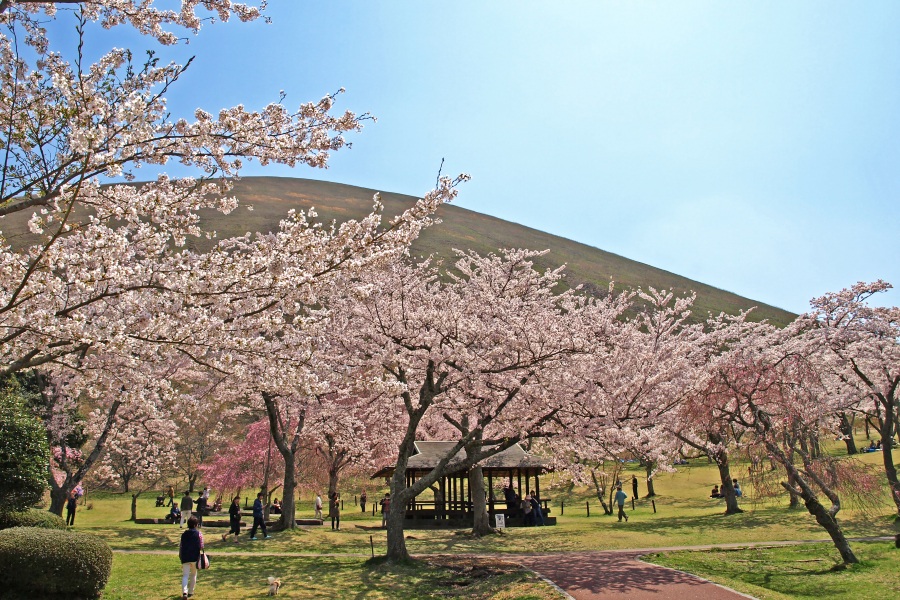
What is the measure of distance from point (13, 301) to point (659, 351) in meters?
23.4

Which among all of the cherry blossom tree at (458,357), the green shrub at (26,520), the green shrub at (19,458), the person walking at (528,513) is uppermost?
the cherry blossom tree at (458,357)

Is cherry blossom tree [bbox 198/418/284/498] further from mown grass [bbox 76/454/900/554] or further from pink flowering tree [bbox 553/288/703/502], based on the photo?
pink flowering tree [bbox 553/288/703/502]

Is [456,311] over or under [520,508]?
over

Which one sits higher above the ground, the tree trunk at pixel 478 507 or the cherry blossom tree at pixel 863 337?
the cherry blossom tree at pixel 863 337

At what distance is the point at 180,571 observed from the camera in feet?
42.7

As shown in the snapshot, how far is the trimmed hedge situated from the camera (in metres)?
9.06

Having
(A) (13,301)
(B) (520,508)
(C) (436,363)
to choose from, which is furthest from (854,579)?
(B) (520,508)

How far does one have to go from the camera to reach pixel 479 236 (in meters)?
99.1

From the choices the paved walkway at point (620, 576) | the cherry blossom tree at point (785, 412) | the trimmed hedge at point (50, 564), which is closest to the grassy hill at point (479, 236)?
the paved walkway at point (620, 576)

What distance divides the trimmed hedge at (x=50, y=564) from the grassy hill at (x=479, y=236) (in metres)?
70.1

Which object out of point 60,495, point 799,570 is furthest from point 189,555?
point 799,570

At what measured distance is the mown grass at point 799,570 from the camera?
9.77m

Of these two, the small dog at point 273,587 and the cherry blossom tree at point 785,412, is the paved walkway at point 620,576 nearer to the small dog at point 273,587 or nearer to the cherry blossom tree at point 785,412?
the cherry blossom tree at point 785,412

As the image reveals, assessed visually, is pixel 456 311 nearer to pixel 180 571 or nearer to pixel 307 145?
pixel 307 145
